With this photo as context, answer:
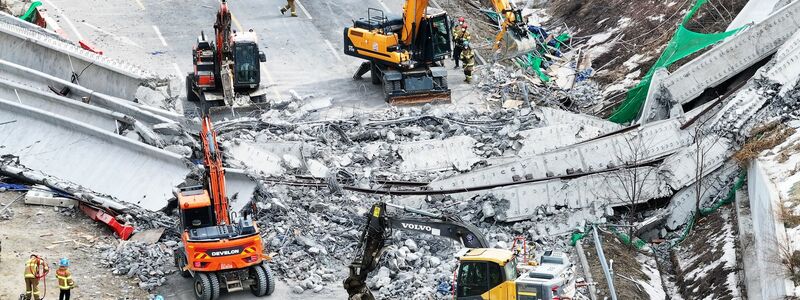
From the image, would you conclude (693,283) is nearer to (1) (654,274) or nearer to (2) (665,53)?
(1) (654,274)

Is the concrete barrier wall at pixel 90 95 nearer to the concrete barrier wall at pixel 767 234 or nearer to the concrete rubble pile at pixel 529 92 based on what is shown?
the concrete rubble pile at pixel 529 92

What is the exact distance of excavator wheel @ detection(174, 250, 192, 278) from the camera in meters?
25.4

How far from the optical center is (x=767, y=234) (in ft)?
77.3

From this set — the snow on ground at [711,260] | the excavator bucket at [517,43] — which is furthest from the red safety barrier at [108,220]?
the excavator bucket at [517,43]

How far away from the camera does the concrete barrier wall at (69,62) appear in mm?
35125

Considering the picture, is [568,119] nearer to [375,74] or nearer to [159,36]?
[375,74]

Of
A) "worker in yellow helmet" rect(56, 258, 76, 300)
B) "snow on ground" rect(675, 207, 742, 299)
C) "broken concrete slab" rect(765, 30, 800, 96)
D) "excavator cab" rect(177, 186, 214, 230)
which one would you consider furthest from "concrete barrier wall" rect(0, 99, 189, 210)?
"broken concrete slab" rect(765, 30, 800, 96)

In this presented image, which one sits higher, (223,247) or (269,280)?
(223,247)

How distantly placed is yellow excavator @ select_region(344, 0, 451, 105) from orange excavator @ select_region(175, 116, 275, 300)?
11308 millimetres

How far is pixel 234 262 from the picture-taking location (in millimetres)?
24328

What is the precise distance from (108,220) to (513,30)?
42.4 ft

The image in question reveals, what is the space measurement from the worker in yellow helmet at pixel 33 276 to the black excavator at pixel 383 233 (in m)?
5.53

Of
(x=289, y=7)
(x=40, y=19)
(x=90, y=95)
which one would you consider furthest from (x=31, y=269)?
(x=289, y=7)

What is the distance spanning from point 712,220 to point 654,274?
2133 mm
